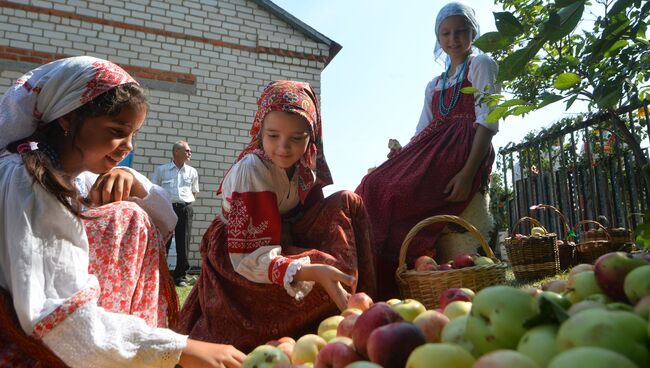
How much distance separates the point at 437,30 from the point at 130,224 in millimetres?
2309

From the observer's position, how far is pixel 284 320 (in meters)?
2.24

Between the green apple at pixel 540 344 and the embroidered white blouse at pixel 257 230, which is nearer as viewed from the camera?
the green apple at pixel 540 344

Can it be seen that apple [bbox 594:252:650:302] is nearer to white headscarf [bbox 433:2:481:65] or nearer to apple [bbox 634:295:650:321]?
apple [bbox 634:295:650:321]

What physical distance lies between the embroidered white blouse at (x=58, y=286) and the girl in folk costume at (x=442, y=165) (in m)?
1.72

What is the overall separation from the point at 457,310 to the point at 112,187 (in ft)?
4.97

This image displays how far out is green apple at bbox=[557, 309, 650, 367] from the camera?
2.28 ft

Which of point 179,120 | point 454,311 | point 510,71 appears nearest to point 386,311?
point 454,311

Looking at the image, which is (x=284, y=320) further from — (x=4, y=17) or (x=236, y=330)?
(x=4, y=17)

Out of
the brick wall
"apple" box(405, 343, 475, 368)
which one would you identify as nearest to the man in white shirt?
the brick wall

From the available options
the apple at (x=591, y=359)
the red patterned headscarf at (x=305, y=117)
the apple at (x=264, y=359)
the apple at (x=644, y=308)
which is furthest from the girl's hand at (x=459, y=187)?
the apple at (x=591, y=359)

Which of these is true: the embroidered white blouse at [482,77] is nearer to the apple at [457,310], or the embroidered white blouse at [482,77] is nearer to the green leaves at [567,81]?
the green leaves at [567,81]

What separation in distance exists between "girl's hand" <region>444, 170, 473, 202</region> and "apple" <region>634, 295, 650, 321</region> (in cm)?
210

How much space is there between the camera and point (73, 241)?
1.43 metres

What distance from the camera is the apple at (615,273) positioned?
101 cm
